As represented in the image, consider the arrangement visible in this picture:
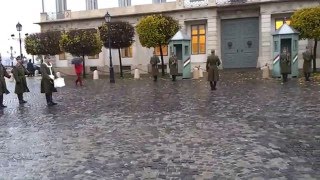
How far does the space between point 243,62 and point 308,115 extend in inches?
970

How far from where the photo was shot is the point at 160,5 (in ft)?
117

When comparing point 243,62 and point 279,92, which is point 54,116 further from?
point 243,62

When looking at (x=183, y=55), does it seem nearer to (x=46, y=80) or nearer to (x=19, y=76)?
(x=19, y=76)

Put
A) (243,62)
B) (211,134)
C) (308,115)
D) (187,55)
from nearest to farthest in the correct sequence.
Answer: (211,134) < (308,115) < (187,55) < (243,62)

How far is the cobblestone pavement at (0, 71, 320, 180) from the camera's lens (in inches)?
227

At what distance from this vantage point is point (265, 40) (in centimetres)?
3206

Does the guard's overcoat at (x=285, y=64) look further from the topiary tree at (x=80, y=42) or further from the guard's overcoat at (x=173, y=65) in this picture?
the topiary tree at (x=80, y=42)

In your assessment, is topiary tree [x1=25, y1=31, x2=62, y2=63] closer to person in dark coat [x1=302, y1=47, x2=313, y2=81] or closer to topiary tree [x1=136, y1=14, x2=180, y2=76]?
topiary tree [x1=136, y1=14, x2=180, y2=76]

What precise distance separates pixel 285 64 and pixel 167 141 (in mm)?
13909

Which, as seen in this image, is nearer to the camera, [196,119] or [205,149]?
[205,149]

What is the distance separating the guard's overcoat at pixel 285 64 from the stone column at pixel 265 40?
11.4m

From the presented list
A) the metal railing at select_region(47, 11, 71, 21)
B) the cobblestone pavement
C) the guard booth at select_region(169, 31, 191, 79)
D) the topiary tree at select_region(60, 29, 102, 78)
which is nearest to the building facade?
the metal railing at select_region(47, 11, 71, 21)

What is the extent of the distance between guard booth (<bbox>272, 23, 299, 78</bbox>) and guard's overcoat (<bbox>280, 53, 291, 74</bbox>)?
160cm


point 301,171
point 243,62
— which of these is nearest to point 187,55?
point 243,62
